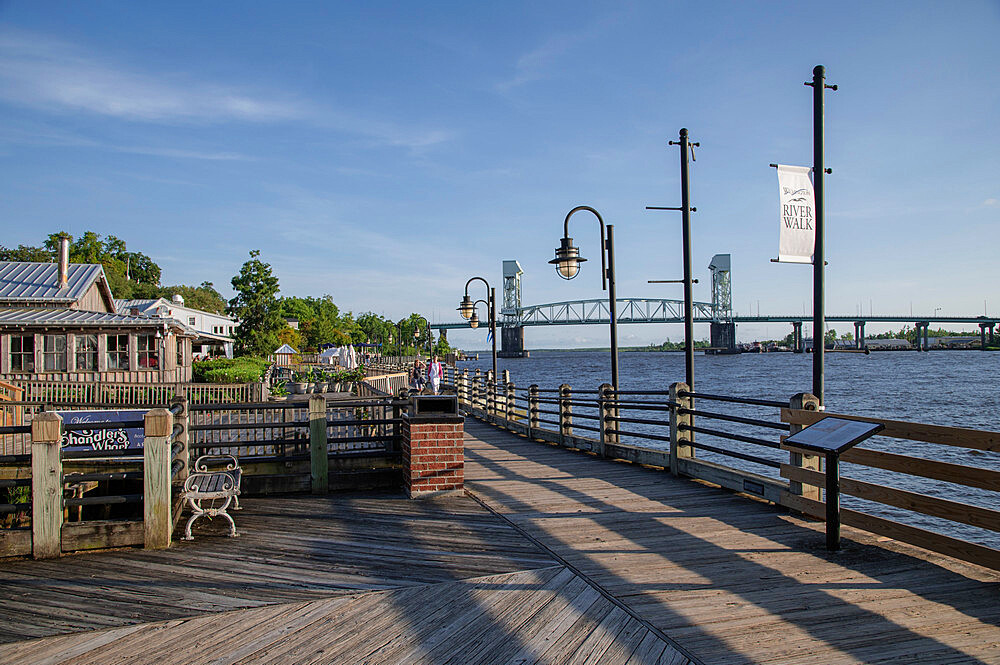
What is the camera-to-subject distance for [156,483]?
5.85m

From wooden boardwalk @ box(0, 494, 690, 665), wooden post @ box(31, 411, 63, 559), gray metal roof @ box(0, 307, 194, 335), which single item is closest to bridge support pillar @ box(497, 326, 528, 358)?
gray metal roof @ box(0, 307, 194, 335)

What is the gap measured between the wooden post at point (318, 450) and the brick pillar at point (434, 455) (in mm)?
1118

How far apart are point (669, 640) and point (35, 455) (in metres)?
5.38

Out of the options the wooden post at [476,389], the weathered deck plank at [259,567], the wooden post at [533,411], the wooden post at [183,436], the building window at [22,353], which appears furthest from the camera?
the wooden post at [476,389]

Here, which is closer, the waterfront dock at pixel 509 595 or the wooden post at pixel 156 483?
the waterfront dock at pixel 509 595

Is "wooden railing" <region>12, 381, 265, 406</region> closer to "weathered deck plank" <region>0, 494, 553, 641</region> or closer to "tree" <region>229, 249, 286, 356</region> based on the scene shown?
"weathered deck plank" <region>0, 494, 553, 641</region>

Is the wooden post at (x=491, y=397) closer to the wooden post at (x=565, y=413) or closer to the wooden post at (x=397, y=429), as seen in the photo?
the wooden post at (x=565, y=413)

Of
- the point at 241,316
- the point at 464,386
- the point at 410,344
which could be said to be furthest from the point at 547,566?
the point at 410,344

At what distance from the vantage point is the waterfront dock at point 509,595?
375 cm

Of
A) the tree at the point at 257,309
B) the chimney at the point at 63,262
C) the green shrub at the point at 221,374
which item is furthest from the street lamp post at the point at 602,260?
the tree at the point at 257,309

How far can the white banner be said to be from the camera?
24.0ft

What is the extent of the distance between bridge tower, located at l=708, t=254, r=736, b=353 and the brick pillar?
136104mm

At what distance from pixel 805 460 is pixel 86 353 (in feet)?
69.0

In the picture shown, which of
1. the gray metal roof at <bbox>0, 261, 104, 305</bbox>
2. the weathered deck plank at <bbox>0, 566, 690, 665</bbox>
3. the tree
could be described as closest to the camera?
the weathered deck plank at <bbox>0, 566, 690, 665</bbox>
